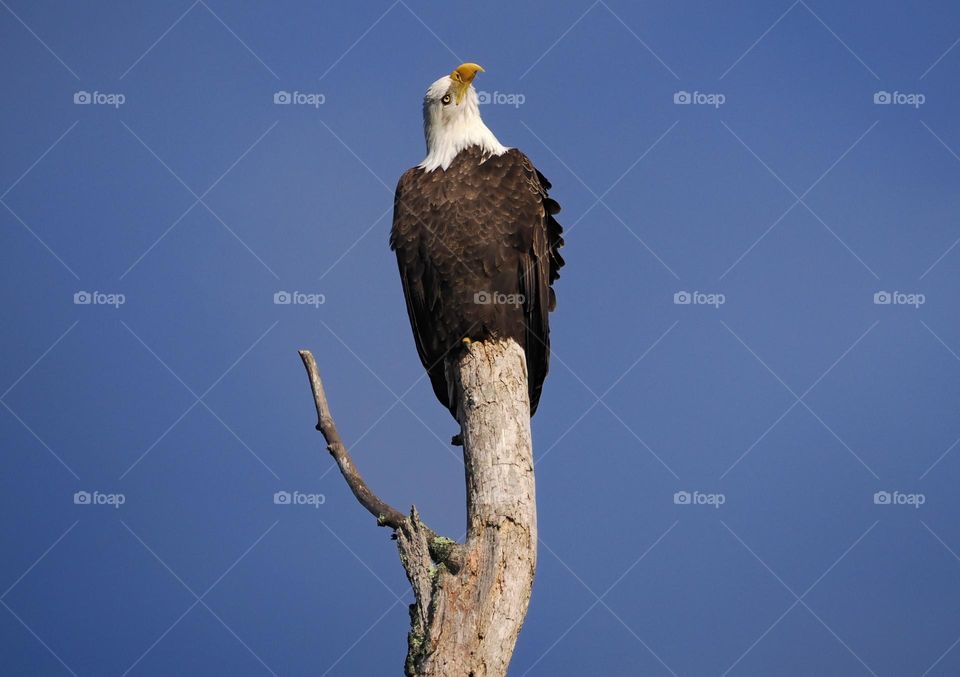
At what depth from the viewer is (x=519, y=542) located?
4910 mm

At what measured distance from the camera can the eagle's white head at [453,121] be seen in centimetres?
664

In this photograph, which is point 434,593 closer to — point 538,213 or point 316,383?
point 316,383

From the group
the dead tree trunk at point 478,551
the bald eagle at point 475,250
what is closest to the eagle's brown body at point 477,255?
the bald eagle at point 475,250

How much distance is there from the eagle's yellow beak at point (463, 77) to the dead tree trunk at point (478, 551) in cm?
236

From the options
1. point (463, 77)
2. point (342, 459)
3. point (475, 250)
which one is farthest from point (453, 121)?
point (342, 459)

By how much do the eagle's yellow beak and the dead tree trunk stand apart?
236cm

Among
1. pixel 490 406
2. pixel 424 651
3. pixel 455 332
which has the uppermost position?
pixel 455 332

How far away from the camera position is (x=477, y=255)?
19.8 feet

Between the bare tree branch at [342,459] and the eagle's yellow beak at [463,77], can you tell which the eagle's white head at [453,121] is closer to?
the eagle's yellow beak at [463,77]

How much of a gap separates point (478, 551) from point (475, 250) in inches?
75.0

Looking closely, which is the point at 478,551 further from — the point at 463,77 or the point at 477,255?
the point at 463,77

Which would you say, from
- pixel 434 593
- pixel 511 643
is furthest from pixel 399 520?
pixel 511 643

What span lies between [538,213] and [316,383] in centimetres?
176

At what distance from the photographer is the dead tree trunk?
185 inches
